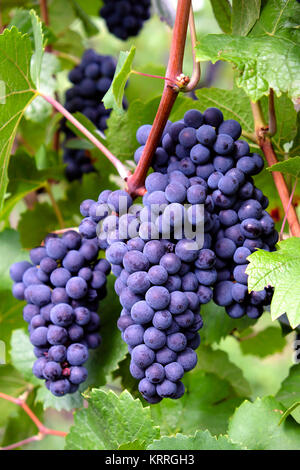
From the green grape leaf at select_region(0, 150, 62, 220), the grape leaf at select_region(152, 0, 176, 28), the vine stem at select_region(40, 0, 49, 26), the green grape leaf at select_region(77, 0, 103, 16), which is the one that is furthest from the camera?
the green grape leaf at select_region(77, 0, 103, 16)

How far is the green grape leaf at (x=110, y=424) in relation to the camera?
2.37 ft

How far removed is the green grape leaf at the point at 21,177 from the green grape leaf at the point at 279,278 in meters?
0.62

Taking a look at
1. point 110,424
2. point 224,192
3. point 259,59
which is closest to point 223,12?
point 259,59

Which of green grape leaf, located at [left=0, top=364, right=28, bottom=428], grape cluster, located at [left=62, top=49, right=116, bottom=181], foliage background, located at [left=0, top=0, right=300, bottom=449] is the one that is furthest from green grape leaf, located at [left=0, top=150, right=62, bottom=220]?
green grape leaf, located at [left=0, top=364, right=28, bottom=428]

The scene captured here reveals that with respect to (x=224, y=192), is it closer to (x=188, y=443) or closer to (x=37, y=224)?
(x=188, y=443)

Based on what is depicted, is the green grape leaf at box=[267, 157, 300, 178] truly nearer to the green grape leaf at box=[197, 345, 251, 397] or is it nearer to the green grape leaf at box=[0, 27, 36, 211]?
the green grape leaf at box=[0, 27, 36, 211]

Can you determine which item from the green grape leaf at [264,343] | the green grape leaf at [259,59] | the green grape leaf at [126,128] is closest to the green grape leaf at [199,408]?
the green grape leaf at [264,343]

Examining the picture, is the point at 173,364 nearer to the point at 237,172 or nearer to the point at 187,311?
the point at 187,311

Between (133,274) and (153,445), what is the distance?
0.23 meters

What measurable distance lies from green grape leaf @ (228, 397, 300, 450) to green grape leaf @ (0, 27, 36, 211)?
526 millimetres

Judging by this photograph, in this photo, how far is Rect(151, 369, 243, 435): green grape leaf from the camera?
95 centimetres

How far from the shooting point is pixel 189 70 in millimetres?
1417

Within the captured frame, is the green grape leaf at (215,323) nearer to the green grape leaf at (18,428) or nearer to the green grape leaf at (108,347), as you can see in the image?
the green grape leaf at (108,347)

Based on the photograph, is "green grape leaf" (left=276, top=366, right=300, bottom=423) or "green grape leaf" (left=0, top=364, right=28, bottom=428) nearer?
"green grape leaf" (left=276, top=366, right=300, bottom=423)
